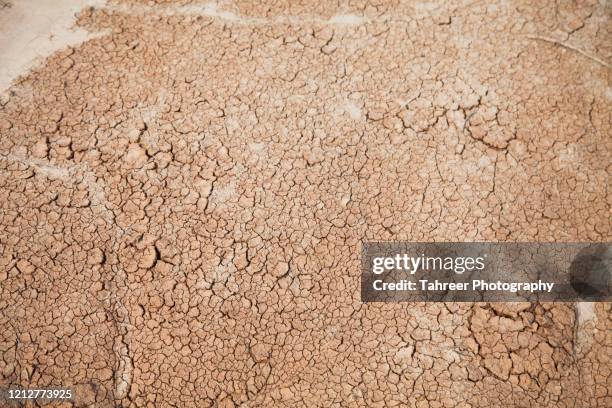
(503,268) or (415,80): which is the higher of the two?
(415,80)

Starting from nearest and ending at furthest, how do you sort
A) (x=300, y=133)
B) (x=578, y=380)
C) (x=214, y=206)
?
(x=578, y=380), (x=214, y=206), (x=300, y=133)

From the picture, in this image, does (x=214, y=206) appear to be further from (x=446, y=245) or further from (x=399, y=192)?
(x=446, y=245)

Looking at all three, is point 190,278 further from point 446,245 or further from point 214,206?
point 446,245

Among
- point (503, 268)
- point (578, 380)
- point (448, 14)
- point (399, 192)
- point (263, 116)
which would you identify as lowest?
point (578, 380)

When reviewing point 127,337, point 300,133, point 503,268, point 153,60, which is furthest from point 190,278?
point 503,268

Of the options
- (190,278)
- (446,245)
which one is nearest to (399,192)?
(446,245)

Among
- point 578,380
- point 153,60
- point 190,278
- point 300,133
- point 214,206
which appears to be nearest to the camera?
point 578,380

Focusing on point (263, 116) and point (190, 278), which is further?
point (263, 116)
